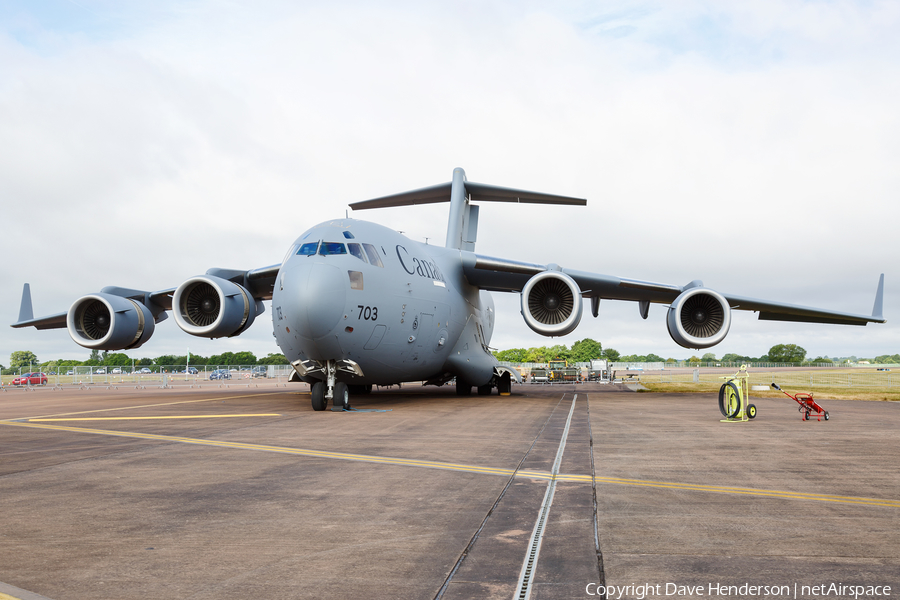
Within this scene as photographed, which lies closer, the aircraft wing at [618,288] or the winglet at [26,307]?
the aircraft wing at [618,288]

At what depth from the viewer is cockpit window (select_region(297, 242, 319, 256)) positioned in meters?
14.4

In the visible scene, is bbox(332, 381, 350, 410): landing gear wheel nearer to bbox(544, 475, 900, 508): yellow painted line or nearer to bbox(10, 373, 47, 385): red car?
bbox(544, 475, 900, 508): yellow painted line

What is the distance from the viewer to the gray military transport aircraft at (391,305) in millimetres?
14195

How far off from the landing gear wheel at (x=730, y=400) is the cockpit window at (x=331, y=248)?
8.57 meters

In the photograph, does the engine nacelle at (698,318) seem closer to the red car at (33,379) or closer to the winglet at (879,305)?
the winglet at (879,305)

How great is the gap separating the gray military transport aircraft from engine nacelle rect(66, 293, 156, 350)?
36 mm

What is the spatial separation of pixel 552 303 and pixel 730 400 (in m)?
6.77

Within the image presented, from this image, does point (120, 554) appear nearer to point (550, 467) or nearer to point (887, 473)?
point (550, 467)

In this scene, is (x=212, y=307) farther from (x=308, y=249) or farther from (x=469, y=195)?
(x=469, y=195)

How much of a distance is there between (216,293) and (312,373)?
20.5ft

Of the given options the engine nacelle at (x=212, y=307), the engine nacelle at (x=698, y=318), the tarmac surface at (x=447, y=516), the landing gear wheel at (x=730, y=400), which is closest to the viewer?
the tarmac surface at (x=447, y=516)

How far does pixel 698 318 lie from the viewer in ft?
65.7

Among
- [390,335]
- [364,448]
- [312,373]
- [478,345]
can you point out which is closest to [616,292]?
[478,345]

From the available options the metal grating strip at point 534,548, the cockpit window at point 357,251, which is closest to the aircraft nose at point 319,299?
the cockpit window at point 357,251
